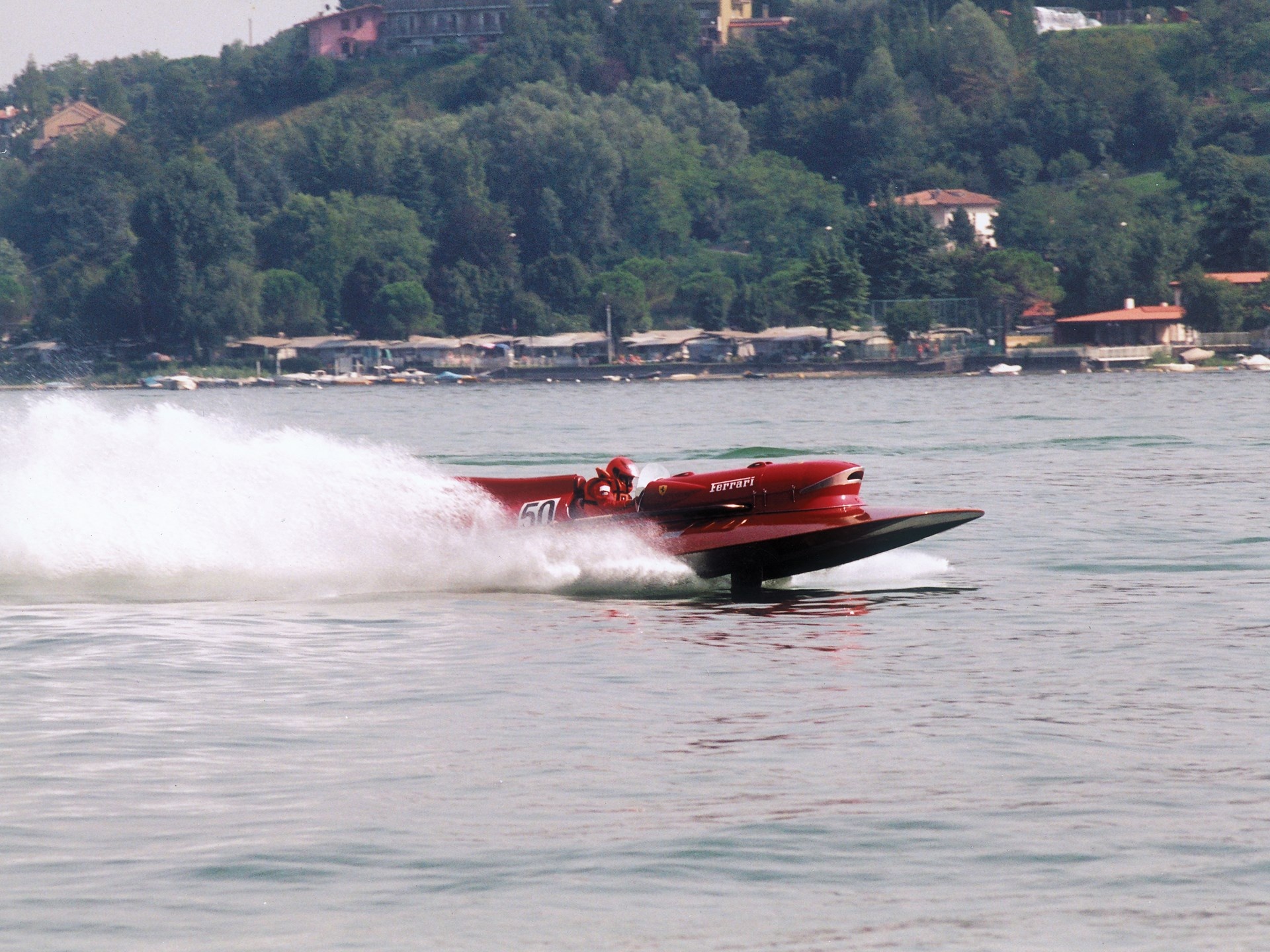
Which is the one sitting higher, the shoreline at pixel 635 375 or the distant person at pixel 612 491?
the distant person at pixel 612 491

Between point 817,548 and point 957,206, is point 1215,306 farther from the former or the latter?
point 817,548

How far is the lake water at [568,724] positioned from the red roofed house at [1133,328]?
3856 inches

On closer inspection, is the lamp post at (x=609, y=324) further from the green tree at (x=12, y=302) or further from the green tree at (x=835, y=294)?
the green tree at (x=12, y=302)

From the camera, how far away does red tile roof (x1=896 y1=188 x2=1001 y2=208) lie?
170m

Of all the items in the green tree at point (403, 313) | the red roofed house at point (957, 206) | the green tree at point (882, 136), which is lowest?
the green tree at point (403, 313)

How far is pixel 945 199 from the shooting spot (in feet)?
558

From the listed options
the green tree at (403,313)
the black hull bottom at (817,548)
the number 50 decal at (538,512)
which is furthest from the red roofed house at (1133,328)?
the number 50 decal at (538,512)

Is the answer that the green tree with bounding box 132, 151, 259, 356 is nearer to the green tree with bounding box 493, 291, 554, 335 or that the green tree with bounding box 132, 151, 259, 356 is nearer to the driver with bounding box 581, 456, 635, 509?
the green tree with bounding box 493, 291, 554, 335

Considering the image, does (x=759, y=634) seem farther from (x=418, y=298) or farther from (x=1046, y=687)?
(x=418, y=298)

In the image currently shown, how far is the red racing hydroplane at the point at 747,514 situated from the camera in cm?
1758

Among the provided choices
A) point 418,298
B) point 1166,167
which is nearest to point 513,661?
point 418,298

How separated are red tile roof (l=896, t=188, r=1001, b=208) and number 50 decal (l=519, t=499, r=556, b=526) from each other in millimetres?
151668

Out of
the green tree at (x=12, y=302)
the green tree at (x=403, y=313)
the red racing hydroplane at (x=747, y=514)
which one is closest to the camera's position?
the red racing hydroplane at (x=747, y=514)

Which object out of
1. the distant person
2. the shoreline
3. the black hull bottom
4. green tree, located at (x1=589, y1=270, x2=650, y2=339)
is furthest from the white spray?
green tree, located at (x1=589, y1=270, x2=650, y2=339)
